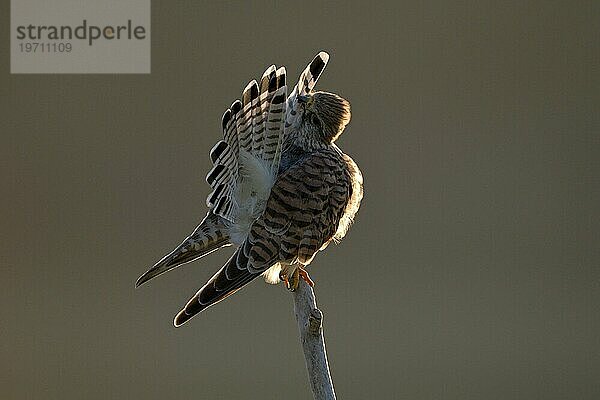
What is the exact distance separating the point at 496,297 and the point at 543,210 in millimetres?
1094

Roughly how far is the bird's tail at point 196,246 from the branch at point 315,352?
37 centimetres

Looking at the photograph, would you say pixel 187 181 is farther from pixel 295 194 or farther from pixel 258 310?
pixel 295 194

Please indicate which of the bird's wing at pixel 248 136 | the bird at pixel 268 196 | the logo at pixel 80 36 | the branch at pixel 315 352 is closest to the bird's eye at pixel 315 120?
the bird at pixel 268 196

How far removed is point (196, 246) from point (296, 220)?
0.27 metres

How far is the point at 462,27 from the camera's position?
845 centimetres

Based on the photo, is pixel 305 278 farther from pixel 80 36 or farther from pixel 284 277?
pixel 80 36

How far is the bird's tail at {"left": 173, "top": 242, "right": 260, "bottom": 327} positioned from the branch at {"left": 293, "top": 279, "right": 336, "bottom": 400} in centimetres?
18

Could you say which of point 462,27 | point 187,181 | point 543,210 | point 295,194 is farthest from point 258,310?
point 295,194

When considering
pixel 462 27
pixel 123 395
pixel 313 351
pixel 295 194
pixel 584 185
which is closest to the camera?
pixel 313 351

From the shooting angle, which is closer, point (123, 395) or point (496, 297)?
point (123, 395)

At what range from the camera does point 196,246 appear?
2.68 meters

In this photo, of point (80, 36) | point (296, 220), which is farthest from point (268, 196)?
point (80, 36)

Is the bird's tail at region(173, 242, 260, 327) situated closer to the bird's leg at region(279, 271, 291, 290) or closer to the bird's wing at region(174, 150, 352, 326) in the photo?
the bird's wing at region(174, 150, 352, 326)

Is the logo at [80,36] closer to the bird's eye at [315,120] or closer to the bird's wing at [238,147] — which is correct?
the bird's eye at [315,120]
